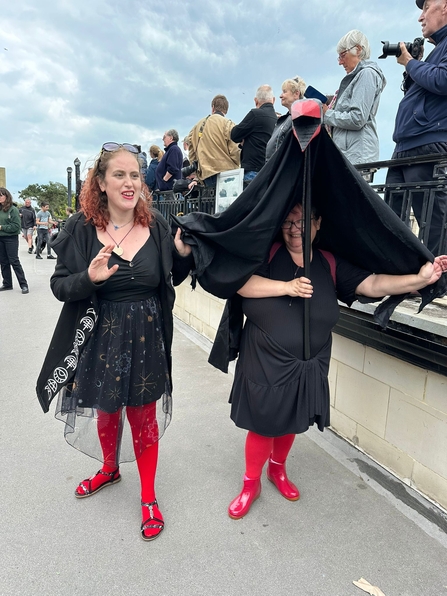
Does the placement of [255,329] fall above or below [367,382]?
above

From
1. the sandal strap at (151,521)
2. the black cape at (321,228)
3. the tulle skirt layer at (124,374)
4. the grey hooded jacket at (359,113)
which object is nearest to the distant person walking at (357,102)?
the grey hooded jacket at (359,113)

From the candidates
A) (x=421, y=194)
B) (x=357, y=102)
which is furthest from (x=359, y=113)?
(x=421, y=194)

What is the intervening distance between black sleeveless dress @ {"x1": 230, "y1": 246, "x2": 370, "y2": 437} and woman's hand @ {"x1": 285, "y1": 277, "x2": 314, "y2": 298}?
0.11 m

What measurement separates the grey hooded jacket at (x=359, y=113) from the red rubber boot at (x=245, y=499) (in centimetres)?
272

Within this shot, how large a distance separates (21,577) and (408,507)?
213 cm

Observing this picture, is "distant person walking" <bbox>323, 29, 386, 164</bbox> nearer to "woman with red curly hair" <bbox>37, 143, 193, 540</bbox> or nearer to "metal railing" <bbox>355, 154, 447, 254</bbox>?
"metal railing" <bbox>355, 154, 447, 254</bbox>

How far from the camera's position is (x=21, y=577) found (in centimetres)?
193

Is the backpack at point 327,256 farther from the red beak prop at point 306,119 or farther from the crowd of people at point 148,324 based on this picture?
the red beak prop at point 306,119

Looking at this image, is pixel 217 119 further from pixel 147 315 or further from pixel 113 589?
pixel 113 589

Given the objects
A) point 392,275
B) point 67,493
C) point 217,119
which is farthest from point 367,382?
point 217,119

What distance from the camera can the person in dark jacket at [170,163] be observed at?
711 cm

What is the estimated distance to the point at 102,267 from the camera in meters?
1.88

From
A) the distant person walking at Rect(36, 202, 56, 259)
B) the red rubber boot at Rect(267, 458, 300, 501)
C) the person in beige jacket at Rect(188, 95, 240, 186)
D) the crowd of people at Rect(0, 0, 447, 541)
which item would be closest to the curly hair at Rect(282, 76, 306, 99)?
the person in beige jacket at Rect(188, 95, 240, 186)

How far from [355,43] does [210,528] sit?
13.2ft
